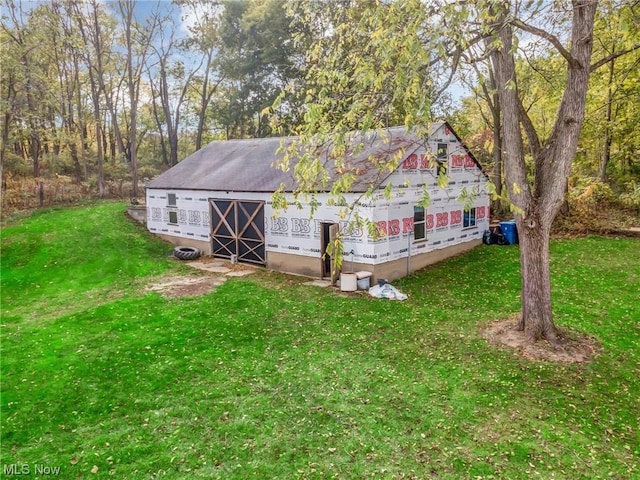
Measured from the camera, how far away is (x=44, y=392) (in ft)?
22.7

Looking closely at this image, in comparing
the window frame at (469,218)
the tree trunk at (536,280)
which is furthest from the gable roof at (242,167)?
the tree trunk at (536,280)

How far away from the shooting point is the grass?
520cm

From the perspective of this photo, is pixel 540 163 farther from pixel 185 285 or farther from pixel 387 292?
pixel 185 285

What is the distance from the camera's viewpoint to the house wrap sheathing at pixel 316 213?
1281 cm

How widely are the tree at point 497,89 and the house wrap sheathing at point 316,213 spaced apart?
380 centimetres

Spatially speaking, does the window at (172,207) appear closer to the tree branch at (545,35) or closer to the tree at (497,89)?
the tree at (497,89)

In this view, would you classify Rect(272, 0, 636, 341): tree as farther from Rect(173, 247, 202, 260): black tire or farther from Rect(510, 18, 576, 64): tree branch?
Rect(173, 247, 202, 260): black tire

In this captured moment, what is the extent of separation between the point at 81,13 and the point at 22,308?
23754mm

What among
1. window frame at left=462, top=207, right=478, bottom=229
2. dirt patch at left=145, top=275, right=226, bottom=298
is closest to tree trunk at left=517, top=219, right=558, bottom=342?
window frame at left=462, top=207, right=478, bottom=229

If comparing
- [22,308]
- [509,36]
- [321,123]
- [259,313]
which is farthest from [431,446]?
[22,308]

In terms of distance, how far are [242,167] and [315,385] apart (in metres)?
12.1

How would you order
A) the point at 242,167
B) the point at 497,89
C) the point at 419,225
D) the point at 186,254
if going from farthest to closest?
the point at 242,167 → the point at 186,254 → the point at 419,225 → the point at 497,89

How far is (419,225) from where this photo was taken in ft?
46.4

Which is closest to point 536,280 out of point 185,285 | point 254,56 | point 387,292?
point 387,292
